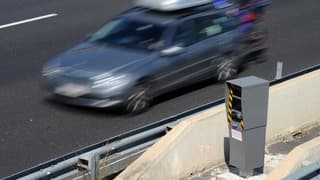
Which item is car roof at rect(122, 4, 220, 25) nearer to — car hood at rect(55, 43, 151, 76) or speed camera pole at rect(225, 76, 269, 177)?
car hood at rect(55, 43, 151, 76)

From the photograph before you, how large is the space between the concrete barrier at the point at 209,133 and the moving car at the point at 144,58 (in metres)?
2.18

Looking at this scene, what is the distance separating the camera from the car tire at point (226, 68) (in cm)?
1358

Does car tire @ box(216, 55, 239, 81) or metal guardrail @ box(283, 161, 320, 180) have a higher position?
metal guardrail @ box(283, 161, 320, 180)

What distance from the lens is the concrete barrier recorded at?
8555mm

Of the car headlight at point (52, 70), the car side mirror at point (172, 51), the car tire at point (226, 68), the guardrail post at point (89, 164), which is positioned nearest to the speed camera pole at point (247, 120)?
the guardrail post at point (89, 164)

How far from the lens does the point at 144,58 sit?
12.2 m

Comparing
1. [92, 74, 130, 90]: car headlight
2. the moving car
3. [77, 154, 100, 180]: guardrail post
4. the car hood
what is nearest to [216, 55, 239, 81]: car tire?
the moving car

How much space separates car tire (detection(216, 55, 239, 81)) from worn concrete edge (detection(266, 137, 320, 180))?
14.5 feet

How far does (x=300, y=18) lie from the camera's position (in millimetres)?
19031

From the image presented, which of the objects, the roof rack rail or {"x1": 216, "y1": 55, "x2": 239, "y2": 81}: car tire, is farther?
{"x1": 216, "y1": 55, "x2": 239, "y2": 81}: car tire

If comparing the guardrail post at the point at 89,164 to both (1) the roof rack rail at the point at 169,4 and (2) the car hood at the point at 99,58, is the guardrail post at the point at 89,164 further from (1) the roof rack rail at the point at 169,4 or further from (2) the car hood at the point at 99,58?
(1) the roof rack rail at the point at 169,4

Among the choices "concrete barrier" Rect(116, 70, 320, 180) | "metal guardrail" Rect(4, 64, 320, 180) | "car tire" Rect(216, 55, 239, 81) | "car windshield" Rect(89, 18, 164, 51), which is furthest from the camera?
"car tire" Rect(216, 55, 239, 81)

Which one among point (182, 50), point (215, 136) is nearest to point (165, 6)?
point (182, 50)

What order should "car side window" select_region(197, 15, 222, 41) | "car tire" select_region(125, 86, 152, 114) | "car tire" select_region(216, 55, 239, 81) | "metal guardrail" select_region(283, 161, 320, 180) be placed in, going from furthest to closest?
"car tire" select_region(216, 55, 239, 81), "car side window" select_region(197, 15, 222, 41), "car tire" select_region(125, 86, 152, 114), "metal guardrail" select_region(283, 161, 320, 180)
